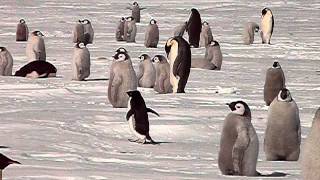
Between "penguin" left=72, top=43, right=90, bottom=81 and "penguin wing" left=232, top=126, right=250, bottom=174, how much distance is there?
25.7 feet

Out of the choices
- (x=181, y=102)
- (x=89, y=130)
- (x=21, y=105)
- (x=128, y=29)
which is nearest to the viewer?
(x=89, y=130)

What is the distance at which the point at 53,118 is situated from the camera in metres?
9.73

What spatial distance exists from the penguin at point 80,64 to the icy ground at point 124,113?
0.26 m

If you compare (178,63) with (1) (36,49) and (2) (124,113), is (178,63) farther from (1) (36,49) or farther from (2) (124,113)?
(1) (36,49)

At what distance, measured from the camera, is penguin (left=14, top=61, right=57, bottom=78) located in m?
14.9

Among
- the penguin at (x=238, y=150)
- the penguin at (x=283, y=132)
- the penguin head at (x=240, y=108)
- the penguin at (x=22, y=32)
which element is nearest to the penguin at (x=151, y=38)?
the penguin at (x=22, y=32)

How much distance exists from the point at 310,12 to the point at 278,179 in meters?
31.4

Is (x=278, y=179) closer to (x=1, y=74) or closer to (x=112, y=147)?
(x=112, y=147)

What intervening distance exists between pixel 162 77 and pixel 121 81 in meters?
2.29

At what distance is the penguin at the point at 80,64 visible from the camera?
14.6 metres

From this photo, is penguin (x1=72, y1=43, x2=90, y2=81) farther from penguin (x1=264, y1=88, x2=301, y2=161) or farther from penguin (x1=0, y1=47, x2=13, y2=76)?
penguin (x1=264, y1=88, x2=301, y2=161)

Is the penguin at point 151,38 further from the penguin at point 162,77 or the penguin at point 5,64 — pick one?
the penguin at point 162,77

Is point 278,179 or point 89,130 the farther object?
point 89,130

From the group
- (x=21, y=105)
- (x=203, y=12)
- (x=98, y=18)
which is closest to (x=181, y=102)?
(x=21, y=105)
